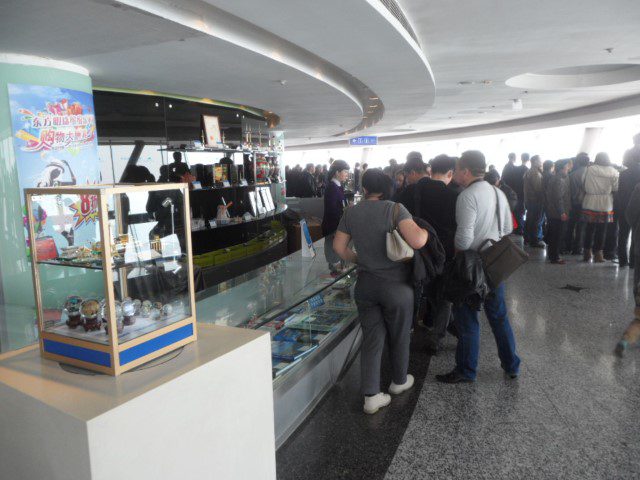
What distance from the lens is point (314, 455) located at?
279 cm

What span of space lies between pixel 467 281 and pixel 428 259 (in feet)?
1.15

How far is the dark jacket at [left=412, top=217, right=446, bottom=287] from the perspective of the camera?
3154 mm

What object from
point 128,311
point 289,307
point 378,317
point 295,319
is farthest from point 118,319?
Result: point 378,317

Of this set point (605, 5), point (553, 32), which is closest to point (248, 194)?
point (553, 32)

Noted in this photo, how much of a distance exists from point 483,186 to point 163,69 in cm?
330

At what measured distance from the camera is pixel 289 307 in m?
2.87

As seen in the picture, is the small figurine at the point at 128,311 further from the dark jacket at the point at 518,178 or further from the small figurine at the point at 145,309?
the dark jacket at the point at 518,178

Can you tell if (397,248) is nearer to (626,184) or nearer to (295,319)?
(295,319)

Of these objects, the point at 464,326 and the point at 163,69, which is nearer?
the point at 464,326

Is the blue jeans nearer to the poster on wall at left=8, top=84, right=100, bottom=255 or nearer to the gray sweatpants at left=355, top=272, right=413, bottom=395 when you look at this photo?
the gray sweatpants at left=355, top=272, right=413, bottom=395

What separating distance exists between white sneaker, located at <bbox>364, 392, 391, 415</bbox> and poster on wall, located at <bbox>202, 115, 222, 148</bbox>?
→ 4.71m

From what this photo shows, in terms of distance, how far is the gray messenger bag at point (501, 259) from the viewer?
131 inches

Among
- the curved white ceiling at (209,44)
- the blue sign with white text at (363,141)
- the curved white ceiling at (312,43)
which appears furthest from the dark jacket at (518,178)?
the blue sign with white text at (363,141)

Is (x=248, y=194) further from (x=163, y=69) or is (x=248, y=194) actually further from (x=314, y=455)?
(x=314, y=455)
